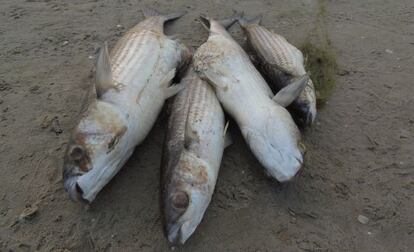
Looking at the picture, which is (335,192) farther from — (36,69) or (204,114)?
(36,69)

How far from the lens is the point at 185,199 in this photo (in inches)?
129

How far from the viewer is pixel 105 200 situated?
3777mm

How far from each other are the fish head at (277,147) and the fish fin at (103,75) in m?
1.40

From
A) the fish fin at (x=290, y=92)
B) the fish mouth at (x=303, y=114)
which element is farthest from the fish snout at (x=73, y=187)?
the fish mouth at (x=303, y=114)

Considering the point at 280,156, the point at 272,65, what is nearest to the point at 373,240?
the point at 280,156

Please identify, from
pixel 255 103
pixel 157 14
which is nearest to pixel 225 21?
pixel 157 14

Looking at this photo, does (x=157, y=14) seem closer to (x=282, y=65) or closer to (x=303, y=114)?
(x=282, y=65)

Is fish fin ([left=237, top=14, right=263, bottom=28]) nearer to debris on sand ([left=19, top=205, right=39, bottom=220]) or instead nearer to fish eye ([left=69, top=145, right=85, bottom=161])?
fish eye ([left=69, top=145, right=85, bottom=161])

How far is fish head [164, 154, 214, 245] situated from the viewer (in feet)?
10.7

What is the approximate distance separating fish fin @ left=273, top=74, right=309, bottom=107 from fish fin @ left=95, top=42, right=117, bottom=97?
1.62 metres

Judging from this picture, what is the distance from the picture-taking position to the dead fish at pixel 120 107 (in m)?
3.49

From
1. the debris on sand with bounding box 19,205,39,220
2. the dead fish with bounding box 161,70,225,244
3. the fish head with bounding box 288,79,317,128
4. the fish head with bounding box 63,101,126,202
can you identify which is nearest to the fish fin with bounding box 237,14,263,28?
the dead fish with bounding box 161,70,225,244

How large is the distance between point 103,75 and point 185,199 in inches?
58.6

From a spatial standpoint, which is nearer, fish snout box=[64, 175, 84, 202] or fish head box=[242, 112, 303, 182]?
fish snout box=[64, 175, 84, 202]
